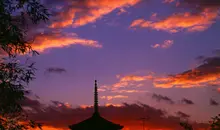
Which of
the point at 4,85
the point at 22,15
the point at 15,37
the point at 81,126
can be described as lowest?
the point at 81,126

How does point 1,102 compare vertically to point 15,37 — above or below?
below

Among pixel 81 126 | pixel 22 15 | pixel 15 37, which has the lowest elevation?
pixel 81 126

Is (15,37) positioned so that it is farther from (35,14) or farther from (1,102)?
(1,102)

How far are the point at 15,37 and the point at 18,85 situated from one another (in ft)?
7.98

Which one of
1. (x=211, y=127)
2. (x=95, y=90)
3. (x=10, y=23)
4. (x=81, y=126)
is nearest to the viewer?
(x=10, y=23)

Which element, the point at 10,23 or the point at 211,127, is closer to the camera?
the point at 10,23

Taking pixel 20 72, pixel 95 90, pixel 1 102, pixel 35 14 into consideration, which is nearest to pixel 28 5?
pixel 35 14

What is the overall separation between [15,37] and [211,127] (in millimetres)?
22112

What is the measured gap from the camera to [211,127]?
32.3 meters

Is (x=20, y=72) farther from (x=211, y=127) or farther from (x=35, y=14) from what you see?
(x=211, y=127)

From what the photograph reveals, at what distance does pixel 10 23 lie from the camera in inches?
666

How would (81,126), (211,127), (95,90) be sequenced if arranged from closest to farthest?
1. (211,127)
2. (81,126)
3. (95,90)

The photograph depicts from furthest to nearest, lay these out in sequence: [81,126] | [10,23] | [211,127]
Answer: [81,126] < [211,127] < [10,23]

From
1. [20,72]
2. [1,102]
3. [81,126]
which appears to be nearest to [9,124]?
[1,102]
